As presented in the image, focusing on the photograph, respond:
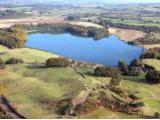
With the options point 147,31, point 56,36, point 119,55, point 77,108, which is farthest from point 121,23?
point 77,108

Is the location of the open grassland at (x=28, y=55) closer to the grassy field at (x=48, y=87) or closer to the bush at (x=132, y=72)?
the grassy field at (x=48, y=87)

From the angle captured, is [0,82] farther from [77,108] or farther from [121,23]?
[121,23]

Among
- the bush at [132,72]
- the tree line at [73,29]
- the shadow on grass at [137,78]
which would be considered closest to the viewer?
the shadow on grass at [137,78]

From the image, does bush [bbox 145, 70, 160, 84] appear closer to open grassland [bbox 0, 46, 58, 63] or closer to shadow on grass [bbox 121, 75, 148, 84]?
shadow on grass [bbox 121, 75, 148, 84]

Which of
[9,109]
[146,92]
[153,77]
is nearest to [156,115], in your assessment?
[146,92]

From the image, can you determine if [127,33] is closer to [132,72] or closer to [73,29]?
[73,29]

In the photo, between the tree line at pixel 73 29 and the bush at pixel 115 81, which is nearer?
the bush at pixel 115 81

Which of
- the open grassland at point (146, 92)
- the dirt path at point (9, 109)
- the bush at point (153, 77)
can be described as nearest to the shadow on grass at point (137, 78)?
the open grassland at point (146, 92)
